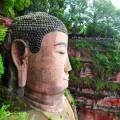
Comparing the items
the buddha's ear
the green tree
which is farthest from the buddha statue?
the green tree

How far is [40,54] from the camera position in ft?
14.9

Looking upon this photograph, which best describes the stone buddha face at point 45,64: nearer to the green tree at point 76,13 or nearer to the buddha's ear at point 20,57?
the buddha's ear at point 20,57

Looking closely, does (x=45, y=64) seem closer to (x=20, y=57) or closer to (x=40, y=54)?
(x=40, y=54)

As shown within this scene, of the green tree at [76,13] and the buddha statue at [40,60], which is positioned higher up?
the green tree at [76,13]

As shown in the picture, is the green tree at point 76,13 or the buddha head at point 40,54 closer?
the buddha head at point 40,54

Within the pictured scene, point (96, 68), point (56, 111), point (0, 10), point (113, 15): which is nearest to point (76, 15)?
point (113, 15)

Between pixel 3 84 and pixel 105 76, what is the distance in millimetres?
5039

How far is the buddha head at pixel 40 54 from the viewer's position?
4.53m

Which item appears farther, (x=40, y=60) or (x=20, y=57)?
(x=20, y=57)

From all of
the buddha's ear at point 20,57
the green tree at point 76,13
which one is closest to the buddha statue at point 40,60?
the buddha's ear at point 20,57

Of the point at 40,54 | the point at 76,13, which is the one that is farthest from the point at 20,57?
the point at 76,13

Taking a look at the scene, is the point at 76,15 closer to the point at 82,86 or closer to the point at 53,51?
the point at 82,86

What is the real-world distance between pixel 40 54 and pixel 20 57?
0.28 metres

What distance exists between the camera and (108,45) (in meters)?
10.4
